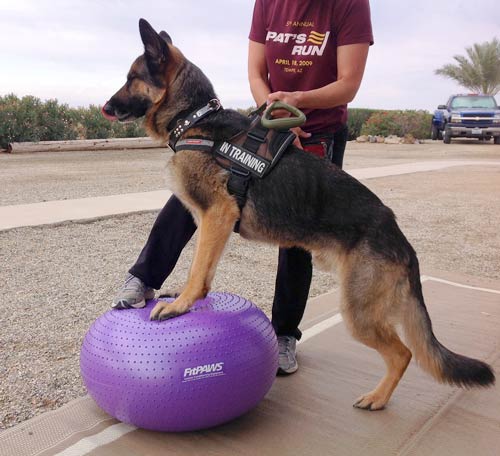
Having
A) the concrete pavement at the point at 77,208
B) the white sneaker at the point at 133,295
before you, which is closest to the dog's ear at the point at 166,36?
the white sneaker at the point at 133,295

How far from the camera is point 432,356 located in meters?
3.39

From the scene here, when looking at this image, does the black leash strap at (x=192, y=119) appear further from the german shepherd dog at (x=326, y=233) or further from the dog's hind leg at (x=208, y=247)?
the dog's hind leg at (x=208, y=247)

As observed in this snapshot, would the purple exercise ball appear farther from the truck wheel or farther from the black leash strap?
the truck wheel

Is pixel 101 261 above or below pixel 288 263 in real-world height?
below

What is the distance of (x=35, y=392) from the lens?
3.83m

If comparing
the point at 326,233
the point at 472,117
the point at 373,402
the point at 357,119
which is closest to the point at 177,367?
the point at 326,233

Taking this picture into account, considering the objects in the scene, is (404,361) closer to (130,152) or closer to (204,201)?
(204,201)

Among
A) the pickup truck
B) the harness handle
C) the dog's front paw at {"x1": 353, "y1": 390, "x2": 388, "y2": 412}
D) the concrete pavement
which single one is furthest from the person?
the pickup truck

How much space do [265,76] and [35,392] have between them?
2.78m

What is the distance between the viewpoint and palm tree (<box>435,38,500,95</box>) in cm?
4231

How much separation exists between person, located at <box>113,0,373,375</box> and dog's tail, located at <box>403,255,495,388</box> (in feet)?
3.25

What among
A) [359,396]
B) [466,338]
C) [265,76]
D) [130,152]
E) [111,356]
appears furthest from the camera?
[130,152]

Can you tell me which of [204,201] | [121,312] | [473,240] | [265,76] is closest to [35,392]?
[121,312]

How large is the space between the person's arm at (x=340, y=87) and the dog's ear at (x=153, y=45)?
2.43ft
